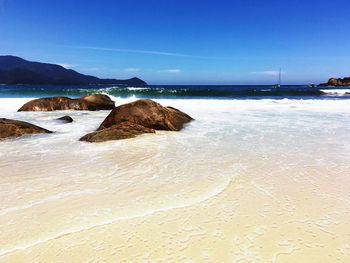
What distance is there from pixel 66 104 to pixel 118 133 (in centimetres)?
861

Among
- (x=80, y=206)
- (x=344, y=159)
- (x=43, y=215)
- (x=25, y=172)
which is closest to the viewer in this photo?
(x=43, y=215)

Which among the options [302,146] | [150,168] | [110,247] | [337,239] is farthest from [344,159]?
[110,247]

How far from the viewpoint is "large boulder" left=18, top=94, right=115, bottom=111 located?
39.1ft

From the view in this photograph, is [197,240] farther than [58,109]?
No

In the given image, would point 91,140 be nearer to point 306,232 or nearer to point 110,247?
point 110,247

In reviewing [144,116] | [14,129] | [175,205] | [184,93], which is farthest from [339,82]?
[175,205]

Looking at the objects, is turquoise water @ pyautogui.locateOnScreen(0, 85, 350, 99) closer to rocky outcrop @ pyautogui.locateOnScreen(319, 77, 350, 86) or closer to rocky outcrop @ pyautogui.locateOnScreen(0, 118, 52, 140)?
rocky outcrop @ pyautogui.locateOnScreen(0, 118, 52, 140)

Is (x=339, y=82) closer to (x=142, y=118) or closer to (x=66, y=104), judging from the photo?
(x=66, y=104)

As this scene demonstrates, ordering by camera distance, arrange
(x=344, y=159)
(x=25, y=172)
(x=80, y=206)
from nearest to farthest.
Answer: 1. (x=80, y=206)
2. (x=25, y=172)
3. (x=344, y=159)

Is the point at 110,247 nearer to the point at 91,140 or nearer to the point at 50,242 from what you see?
the point at 50,242

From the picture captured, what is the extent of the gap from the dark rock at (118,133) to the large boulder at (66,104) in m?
7.47

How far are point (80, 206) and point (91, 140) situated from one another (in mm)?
2913

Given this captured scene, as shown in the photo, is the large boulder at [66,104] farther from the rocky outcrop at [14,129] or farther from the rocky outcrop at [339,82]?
the rocky outcrop at [339,82]

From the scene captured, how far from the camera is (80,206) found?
223 centimetres
